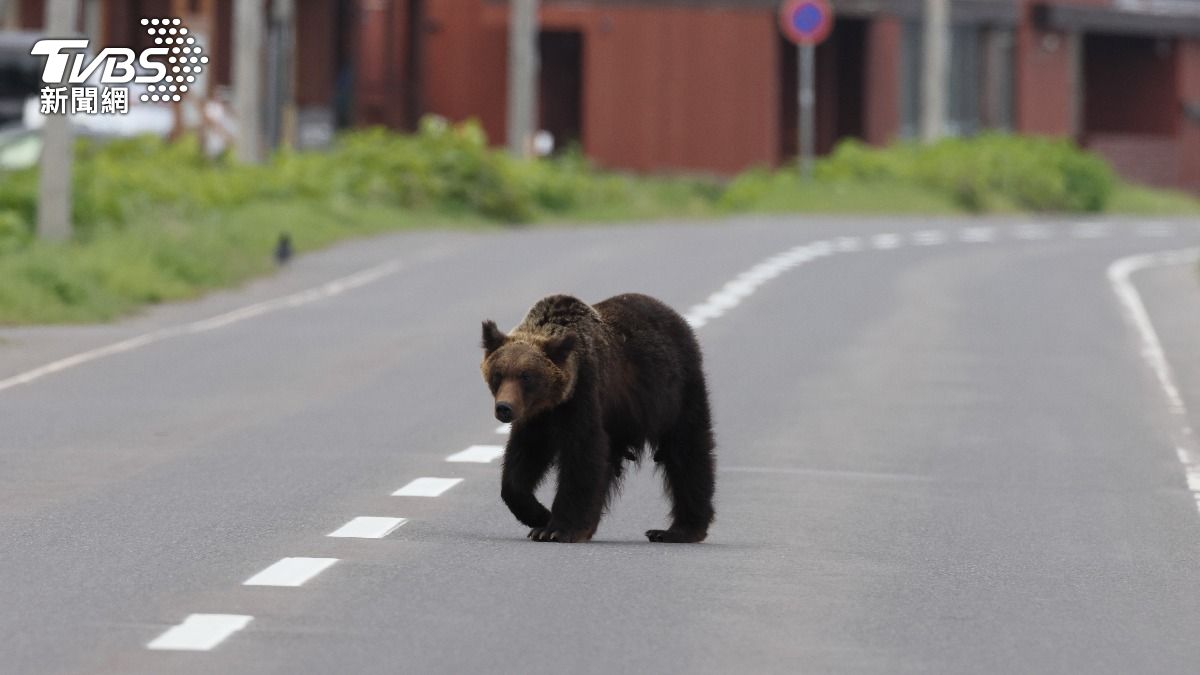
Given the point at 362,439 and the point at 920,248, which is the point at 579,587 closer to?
the point at 362,439

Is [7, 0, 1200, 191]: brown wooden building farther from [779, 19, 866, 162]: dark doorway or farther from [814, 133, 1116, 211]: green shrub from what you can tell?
[814, 133, 1116, 211]: green shrub

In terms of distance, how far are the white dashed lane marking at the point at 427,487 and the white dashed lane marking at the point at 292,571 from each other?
7.80 feet

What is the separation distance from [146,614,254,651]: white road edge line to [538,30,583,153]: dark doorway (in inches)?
1974

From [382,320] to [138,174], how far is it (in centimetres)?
1222

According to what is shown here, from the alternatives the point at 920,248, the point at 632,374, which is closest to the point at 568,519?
the point at 632,374

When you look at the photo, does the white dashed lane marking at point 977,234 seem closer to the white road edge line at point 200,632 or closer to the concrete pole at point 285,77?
the concrete pole at point 285,77

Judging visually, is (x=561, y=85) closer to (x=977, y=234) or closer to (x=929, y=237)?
(x=977, y=234)

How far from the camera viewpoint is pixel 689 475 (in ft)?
38.1

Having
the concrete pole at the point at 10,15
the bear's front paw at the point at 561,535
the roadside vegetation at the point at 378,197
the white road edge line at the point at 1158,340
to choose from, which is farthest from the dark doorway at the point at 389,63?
the bear's front paw at the point at 561,535

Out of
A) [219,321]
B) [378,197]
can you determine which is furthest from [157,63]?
[219,321]

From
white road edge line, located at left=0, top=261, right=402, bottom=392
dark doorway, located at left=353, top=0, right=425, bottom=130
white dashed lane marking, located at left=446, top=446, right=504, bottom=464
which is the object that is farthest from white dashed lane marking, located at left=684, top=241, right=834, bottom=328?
dark doorway, located at left=353, top=0, right=425, bottom=130

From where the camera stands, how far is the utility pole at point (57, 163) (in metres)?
28.0

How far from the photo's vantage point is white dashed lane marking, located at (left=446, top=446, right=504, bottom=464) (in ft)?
48.3

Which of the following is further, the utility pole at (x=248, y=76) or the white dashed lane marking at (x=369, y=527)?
the utility pole at (x=248, y=76)
